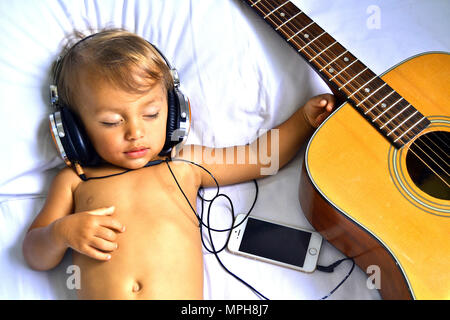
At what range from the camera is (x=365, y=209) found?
0.86m

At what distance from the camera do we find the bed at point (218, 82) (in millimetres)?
973

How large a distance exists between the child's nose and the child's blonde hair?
0.24ft

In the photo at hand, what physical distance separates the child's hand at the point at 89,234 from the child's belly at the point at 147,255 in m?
0.05

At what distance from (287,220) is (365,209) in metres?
0.25

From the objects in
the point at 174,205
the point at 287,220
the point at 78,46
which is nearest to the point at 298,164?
the point at 287,220

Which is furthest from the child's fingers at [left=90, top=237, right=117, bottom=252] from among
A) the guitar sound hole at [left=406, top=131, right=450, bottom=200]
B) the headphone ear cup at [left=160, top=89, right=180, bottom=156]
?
the guitar sound hole at [left=406, top=131, right=450, bottom=200]

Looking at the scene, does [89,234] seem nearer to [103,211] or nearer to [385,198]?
[103,211]

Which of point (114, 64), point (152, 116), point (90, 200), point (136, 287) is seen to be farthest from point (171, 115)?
point (136, 287)

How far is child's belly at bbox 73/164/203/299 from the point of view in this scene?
88 centimetres

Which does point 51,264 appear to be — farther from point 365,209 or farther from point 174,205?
point 365,209

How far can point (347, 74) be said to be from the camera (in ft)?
3.30

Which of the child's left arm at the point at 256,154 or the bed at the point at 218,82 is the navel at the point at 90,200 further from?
the child's left arm at the point at 256,154

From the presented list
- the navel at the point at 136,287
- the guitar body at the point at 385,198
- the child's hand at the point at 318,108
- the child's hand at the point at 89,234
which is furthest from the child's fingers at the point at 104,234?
the child's hand at the point at 318,108

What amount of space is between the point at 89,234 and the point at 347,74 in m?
0.71
